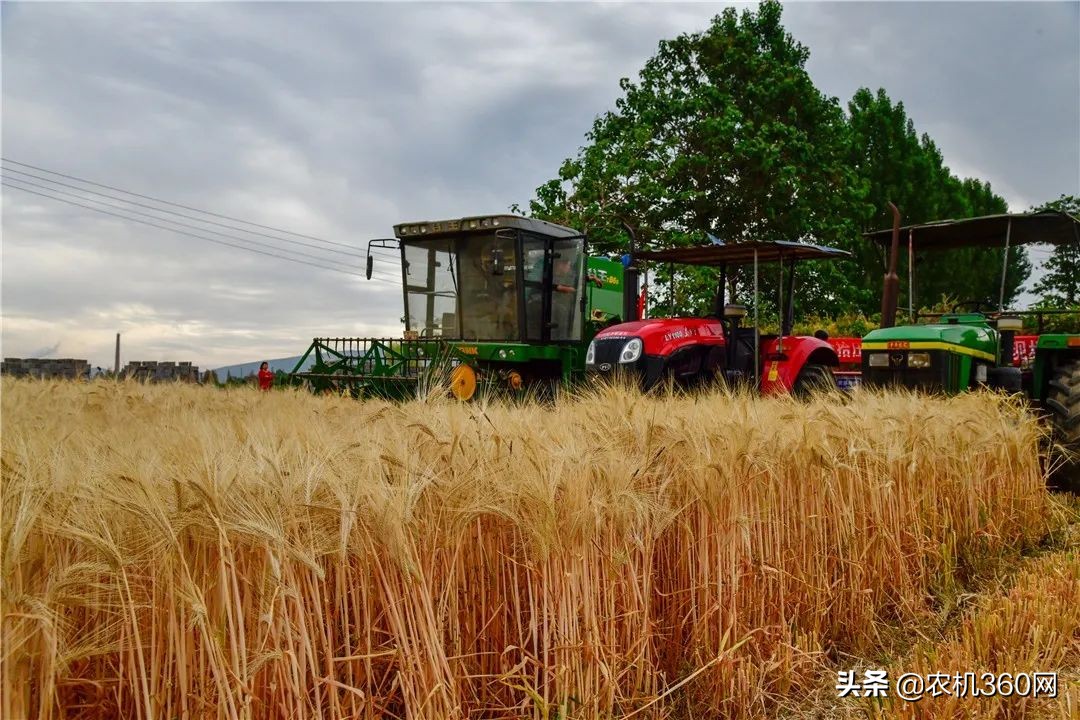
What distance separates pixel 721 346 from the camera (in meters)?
7.99

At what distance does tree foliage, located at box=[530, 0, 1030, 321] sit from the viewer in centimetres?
1955

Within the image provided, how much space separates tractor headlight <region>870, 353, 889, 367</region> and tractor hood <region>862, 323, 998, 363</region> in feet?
0.20

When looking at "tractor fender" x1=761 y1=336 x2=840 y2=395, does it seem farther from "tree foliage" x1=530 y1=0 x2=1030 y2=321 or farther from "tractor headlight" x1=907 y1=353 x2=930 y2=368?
"tree foliage" x1=530 y1=0 x2=1030 y2=321

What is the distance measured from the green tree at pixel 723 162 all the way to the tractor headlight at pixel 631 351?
10777 millimetres

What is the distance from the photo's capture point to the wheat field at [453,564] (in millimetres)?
1664

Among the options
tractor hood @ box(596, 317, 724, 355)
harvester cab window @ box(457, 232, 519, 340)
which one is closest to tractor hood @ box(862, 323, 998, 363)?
tractor hood @ box(596, 317, 724, 355)

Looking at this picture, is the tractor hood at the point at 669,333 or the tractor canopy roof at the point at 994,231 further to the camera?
the tractor hood at the point at 669,333

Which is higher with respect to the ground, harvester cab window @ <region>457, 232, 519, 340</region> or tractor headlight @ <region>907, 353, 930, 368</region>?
harvester cab window @ <region>457, 232, 519, 340</region>

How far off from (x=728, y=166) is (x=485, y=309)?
41.1 feet

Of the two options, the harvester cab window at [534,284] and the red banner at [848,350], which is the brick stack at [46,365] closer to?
the harvester cab window at [534,284]

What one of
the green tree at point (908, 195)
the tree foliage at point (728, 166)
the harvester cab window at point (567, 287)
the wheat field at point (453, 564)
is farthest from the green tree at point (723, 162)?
the wheat field at point (453, 564)

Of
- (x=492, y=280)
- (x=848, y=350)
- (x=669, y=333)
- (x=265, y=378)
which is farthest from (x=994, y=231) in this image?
(x=265, y=378)

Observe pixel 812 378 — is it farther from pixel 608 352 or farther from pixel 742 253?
pixel 608 352

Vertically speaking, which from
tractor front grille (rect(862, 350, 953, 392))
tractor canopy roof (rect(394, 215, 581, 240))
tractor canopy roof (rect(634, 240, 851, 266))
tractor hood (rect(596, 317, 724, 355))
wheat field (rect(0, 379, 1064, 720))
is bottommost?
wheat field (rect(0, 379, 1064, 720))
